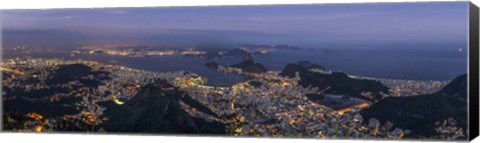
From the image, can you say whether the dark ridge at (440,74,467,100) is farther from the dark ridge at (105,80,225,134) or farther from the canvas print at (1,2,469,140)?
the dark ridge at (105,80,225,134)

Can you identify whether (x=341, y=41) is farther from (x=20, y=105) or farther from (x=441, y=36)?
(x=20, y=105)

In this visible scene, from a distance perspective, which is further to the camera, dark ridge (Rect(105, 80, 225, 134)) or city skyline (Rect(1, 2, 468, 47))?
dark ridge (Rect(105, 80, 225, 134))

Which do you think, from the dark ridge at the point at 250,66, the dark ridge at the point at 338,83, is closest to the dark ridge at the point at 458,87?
the dark ridge at the point at 338,83

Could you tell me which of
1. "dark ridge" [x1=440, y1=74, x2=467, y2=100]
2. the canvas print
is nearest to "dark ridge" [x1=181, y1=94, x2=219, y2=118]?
the canvas print

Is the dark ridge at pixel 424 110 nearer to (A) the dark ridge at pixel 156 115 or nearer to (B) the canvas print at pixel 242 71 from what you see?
(B) the canvas print at pixel 242 71

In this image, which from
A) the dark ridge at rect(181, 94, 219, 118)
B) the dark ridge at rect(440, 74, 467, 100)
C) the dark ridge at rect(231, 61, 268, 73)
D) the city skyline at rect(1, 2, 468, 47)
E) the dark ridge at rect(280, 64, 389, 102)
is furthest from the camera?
the dark ridge at rect(181, 94, 219, 118)

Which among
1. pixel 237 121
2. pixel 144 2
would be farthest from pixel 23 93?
pixel 237 121

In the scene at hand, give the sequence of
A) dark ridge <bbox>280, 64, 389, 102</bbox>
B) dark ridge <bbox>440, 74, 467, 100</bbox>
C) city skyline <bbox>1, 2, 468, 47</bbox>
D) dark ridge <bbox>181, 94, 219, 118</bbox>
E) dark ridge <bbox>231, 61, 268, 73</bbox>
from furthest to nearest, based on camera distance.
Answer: dark ridge <bbox>181, 94, 219, 118</bbox> → dark ridge <bbox>231, 61, 268, 73</bbox> → dark ridge <bbox>280, 64, 389, 102</bbox> → city skyline <bbox>1, 2, 468, 47</bbox> → dark ridge <bbox>440, 74, 467, 100</bbox>

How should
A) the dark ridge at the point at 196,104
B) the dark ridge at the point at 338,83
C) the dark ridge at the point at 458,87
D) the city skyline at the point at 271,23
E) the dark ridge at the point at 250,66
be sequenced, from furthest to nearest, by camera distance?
the dark ridge at the point at 196,104
the dark ridge at the point at 250,66
the dark ridge at the point at 338,83
the city skyline at the point at 271,23
the dark ridge at the point at 458,87

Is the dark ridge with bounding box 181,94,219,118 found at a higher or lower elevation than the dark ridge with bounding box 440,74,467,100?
lower

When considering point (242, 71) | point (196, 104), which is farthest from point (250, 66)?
point (196, 104)
